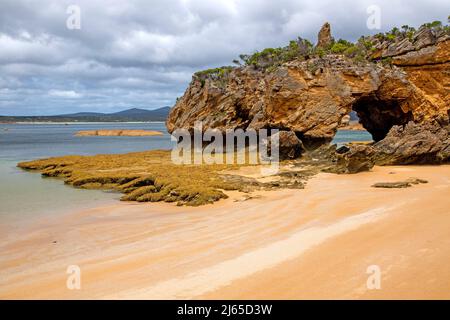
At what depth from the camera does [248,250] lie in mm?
7336

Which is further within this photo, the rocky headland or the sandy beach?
the rocky headland

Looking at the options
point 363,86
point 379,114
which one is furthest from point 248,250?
point 379,114

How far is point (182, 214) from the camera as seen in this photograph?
12.0 metres

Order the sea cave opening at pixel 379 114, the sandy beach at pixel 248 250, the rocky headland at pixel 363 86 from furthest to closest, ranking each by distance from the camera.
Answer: the sea cave opening at pixel 379 114 → the rocky headland at pixel 363 86 → the sandy beach at pixel 248 250

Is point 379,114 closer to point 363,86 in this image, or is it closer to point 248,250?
point 363,86

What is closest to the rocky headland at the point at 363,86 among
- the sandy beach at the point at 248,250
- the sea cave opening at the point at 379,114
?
the sea cave opening at the point at 379,114

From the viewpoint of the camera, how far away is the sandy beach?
5512 millimetres

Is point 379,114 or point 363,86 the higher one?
point 363,86

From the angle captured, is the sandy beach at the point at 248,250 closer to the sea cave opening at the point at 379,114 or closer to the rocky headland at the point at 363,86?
the rocky headland at the point at 363,86

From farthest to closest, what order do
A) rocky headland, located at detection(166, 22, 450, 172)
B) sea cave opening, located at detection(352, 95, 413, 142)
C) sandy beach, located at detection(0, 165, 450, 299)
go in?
sea cave opening, located at detection(352, 95, 413, 142) < rocky headland, located at detection(166, 22, 450, 172) < sandy beach, located at detection(0, 165, 450, 299)

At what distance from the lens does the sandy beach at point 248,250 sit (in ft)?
18.1

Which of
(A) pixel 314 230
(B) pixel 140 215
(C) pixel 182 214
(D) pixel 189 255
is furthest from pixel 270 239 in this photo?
(B) pixel 140 215

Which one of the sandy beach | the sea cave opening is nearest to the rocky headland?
the sea cave opening

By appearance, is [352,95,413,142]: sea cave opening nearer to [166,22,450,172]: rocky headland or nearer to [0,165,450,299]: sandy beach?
[166,22,450,172]: rocky headland
